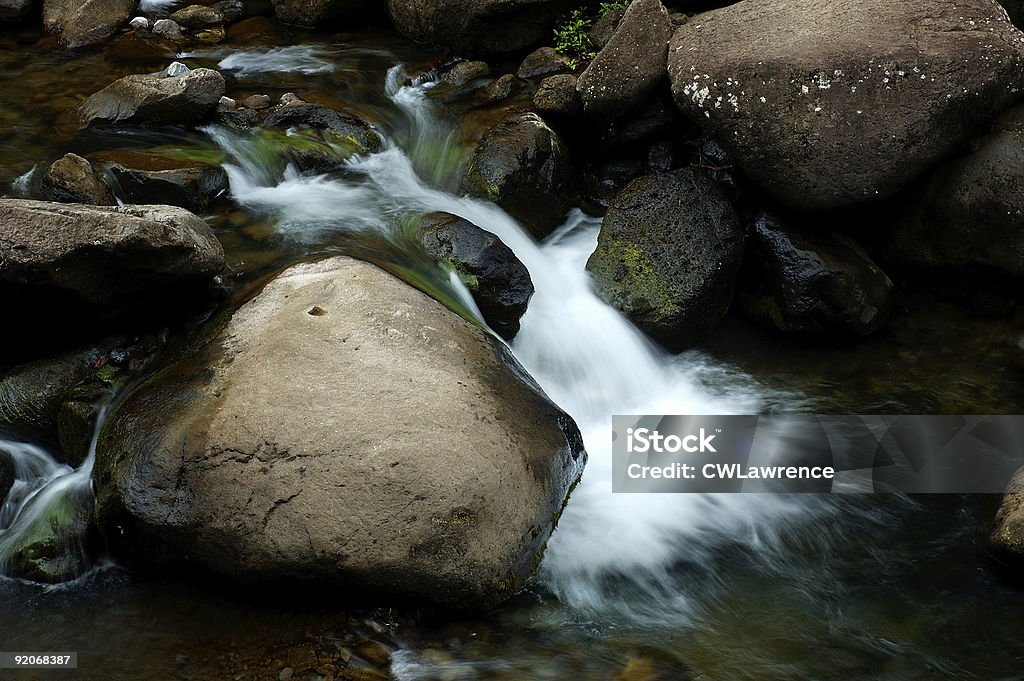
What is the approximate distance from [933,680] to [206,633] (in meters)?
3.33

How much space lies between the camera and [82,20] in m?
9.18

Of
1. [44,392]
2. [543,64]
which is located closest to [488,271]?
[44,392]

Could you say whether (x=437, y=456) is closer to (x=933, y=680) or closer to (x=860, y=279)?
(x=933, y=680)

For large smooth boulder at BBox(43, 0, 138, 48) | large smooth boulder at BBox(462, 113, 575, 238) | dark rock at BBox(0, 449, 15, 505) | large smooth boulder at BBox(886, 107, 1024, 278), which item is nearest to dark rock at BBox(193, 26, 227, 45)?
large smooth boulder at BBox(43, 0, 138, 48)

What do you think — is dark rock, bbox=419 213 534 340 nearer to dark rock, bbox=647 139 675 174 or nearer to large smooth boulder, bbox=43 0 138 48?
dark rock, bbox=647 139 675 174

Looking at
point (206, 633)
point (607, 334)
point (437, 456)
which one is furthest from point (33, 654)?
point (607, 334)

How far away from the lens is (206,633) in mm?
3873

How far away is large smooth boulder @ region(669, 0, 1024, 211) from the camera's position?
559cm

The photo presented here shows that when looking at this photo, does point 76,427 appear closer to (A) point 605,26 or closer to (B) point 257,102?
(B) point 257,102

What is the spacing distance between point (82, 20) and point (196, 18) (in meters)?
1.18

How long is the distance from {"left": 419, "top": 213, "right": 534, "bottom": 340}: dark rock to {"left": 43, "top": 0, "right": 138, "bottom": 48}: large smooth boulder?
18.5 feet

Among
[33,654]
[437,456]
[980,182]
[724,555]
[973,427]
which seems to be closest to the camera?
[33,654]

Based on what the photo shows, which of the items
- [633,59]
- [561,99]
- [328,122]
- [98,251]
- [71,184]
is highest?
[633,59]

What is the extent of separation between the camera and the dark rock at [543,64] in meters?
8.16
